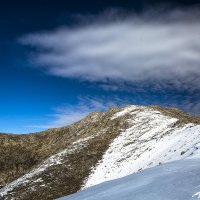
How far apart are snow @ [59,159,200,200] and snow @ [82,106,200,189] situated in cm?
1643

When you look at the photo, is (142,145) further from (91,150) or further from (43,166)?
(43,166)

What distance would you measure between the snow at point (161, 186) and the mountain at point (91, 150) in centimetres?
1250

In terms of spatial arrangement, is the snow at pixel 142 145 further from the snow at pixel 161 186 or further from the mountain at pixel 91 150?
the snow at pixel 161 186

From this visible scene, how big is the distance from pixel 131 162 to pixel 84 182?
5.70 m

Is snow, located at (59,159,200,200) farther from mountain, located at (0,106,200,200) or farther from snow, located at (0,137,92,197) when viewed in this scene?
snow, located at (0,137,92,197)

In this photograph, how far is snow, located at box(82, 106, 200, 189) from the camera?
34.1 m

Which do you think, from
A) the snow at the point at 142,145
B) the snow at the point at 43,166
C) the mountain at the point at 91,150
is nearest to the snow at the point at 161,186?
the mountain at the point at 91,150

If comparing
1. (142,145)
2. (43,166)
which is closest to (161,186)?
(142,145)

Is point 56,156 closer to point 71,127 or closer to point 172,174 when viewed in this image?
point 71,127

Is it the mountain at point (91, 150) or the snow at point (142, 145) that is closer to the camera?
the snow at point (142, 145)

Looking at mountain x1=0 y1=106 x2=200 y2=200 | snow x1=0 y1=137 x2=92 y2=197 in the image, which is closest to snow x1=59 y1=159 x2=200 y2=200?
mountain x1=0 y1=106 x2=200 y2=200

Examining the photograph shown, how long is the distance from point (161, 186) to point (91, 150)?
33.7 meters

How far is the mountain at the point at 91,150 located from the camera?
3572 centimetres

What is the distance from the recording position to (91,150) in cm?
4472
